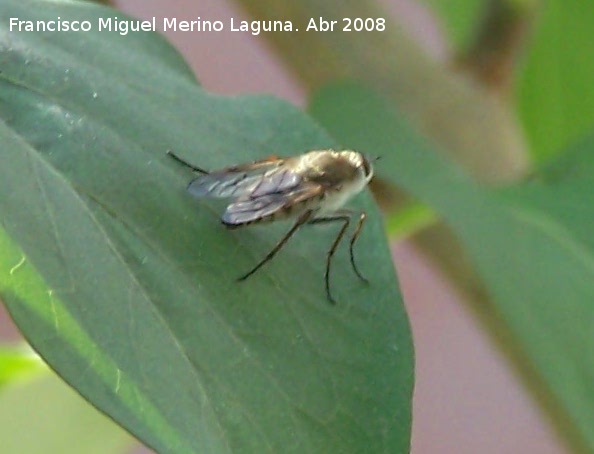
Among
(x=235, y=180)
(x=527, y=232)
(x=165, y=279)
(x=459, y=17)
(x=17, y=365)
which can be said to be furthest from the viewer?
(x=459, y=17)

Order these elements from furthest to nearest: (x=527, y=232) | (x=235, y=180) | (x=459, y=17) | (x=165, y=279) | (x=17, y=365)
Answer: (x=459, y=17) → (x=17, y=365) → (x=527, y=232) → (x=235, y=180) → (x=165, y=279)

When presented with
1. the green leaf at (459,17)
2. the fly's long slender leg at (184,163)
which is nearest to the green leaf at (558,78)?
the green leaf at (459,17)

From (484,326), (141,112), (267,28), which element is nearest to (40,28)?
(141,112)

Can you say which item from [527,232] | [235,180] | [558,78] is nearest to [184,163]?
[235,180]

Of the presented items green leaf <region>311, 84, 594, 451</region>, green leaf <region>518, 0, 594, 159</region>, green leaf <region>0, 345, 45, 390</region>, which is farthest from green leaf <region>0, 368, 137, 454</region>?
green leaf <region>518, 0, 594, 159</region>

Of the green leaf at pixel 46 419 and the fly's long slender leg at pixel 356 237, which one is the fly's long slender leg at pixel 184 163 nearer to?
the fly's long slender leg at pixel 356 237

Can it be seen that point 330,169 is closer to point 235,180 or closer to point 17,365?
point 235,180
